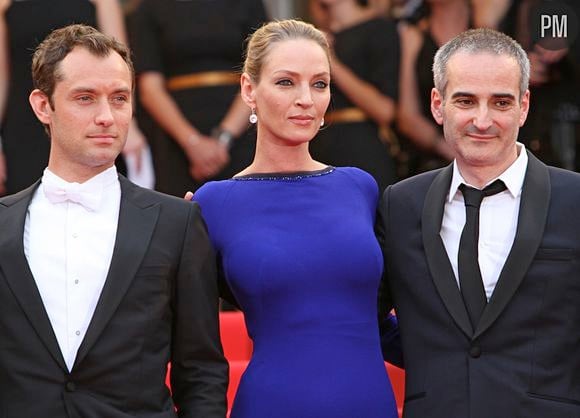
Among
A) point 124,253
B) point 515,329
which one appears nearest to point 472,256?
point 515,329

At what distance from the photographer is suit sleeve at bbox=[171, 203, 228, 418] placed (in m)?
2.94

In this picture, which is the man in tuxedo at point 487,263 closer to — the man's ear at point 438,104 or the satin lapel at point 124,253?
the man's ear at point 438,104

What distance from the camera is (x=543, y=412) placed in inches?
116

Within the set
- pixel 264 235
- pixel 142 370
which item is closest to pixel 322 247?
pixel 264 235

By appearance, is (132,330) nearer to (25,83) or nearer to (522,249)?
(522,249)

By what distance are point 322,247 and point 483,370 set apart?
1.78ft

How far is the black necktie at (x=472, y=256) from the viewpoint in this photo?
9.96 feet

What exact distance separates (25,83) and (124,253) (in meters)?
2.35

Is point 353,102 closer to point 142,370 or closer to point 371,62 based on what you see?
point 371,62

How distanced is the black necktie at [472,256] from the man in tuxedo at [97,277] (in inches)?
25.3

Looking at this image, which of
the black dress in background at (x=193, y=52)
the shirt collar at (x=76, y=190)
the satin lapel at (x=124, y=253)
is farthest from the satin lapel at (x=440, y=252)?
the black dress in background at (x=193, y=52)

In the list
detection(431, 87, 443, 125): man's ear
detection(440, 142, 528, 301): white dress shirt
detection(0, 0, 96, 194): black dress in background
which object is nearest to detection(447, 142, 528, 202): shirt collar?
detection(440, 142, 528, 301): white dress shirt

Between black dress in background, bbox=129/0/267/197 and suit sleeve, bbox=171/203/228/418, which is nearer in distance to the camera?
suit sleeve, bbox=171/203/228/418

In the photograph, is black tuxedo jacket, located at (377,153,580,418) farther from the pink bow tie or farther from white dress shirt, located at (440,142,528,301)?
the pink bow tie
